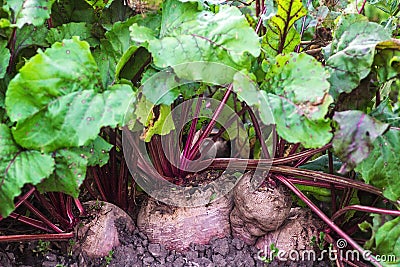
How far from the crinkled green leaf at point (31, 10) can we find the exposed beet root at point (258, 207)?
0.90 m

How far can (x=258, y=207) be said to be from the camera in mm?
1630

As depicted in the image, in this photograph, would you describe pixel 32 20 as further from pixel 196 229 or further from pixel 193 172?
pixel 196 229

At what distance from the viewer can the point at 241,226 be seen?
5.71ft

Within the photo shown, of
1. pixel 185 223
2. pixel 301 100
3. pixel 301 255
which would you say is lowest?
pixel 301 255

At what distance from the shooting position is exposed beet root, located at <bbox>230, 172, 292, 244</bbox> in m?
1.63

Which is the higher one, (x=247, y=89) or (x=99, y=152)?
(x=247, y=89)

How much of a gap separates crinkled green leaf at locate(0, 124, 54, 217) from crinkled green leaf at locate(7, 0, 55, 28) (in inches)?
13.4

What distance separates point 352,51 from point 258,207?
63 cm

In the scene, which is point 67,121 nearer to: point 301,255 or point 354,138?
point 354,138

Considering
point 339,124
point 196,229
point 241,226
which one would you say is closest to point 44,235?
point 196,229

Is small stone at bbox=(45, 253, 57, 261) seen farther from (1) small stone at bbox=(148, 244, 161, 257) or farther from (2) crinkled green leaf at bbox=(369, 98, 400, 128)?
(2) crinkled green leaf at bbox=(369, 98, 400, 128)

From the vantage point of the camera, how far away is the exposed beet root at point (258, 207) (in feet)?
5.36

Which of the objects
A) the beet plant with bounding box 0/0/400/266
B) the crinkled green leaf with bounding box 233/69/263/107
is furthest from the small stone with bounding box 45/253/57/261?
the crinkled green leaf with bounding box 233/69/263/107

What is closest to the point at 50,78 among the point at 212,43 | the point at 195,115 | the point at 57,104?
the point at 57,104
